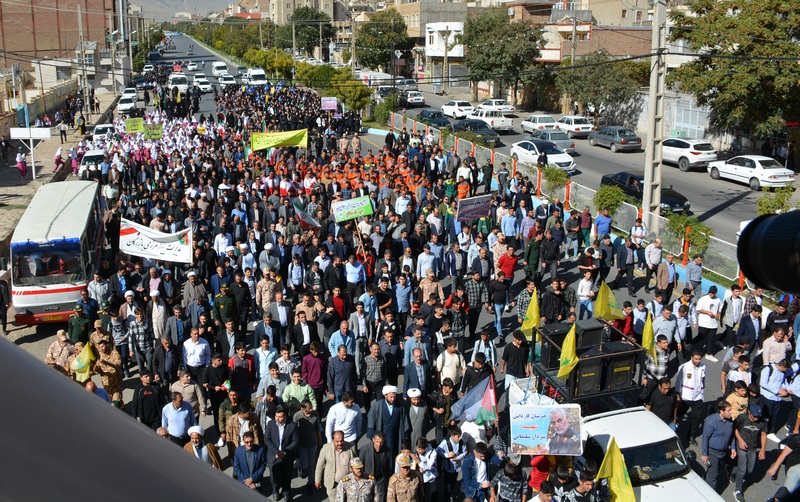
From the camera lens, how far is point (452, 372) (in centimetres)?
1052

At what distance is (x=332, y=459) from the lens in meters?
8.33

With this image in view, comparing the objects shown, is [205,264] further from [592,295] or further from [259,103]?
[259,103]

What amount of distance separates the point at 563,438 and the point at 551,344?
187 centimetres

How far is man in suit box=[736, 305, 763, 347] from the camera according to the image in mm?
12235

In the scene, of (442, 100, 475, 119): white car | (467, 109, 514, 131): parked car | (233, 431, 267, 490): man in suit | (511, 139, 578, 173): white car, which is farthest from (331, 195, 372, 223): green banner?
(442, 100, 475, 119): white car

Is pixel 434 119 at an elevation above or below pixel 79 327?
above

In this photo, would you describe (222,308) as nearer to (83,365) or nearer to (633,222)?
(83,365)

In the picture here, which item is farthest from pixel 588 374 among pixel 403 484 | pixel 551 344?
pixel 403 484

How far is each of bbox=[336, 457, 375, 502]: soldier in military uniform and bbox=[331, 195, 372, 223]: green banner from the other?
895 centimetres

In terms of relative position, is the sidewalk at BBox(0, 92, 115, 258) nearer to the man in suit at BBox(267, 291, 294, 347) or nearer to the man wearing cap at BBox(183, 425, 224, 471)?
the man in suit at BBox(267, 291, 294, 347)

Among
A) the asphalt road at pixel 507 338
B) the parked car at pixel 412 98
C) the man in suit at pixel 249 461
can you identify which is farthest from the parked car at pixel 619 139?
the man in suit at pixel 249 461

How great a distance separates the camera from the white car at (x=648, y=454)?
8086 mm

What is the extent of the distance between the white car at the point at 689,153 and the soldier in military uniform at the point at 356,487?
28871 millimetres

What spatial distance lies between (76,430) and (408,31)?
94.0 m
